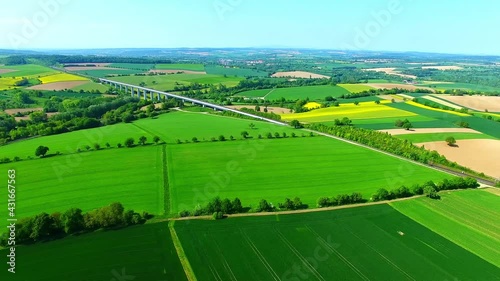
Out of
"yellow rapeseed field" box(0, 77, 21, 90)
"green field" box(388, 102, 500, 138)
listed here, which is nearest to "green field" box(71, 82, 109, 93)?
"yellow rapeseed field" box(0, 77, 21, 90)

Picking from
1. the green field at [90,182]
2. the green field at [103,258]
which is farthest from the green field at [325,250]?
the green field at [90,182]

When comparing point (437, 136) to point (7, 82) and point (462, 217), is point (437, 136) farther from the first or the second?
point (7, 82)

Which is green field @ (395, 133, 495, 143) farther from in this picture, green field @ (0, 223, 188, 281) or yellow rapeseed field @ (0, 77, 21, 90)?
yellow rapeseed field @ (0, 77, 21, 90)

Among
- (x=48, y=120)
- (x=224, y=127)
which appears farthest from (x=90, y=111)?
(x=224, y=127)

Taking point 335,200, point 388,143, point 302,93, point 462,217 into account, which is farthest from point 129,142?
point 302,93

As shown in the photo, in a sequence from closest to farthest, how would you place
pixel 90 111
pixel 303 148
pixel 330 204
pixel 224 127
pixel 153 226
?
pixel 153 226, pixel 330 204, pixel 303 148, pixel 224 127, pixel 90 111

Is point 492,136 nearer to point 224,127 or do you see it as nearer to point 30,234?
point 224,127
